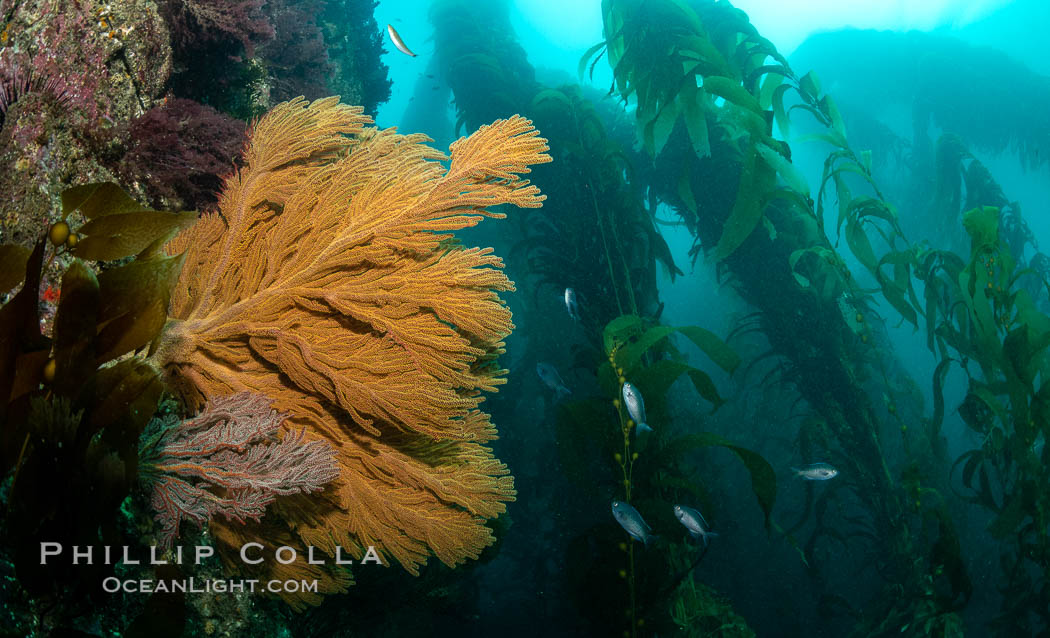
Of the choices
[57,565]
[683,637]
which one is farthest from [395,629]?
[57,565]

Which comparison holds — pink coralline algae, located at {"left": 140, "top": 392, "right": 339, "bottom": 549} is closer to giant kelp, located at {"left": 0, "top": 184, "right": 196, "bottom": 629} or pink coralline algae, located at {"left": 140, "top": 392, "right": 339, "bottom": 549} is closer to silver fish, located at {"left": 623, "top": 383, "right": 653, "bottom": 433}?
giant kelp, located at {"left": 0, "top": 184, "right": 196, "bottom": 629}

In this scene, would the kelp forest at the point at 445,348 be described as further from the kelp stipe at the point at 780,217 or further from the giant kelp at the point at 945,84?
the giant kelp at the point at 945,84

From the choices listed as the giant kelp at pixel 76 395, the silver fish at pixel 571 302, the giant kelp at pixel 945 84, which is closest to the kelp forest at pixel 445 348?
the giant kelp at pixel 76 395

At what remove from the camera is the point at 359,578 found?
14.4 ft

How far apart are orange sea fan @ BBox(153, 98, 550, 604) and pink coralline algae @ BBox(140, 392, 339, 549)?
0.18 meters

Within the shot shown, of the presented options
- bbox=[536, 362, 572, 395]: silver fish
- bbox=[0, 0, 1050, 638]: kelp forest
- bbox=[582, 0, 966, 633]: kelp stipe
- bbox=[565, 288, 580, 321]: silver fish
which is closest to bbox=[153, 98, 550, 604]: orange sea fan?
bbox=[0, 0, 1050, 638]: kelp forest

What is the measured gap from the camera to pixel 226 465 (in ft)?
5.20

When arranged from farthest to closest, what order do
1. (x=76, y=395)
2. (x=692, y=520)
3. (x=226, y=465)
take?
(x=692, y=520) < (x=226, y=465) < (x=76, y=395)

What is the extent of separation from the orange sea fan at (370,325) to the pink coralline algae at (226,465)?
7.1 inches

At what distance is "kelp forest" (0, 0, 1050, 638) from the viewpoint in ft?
4.50

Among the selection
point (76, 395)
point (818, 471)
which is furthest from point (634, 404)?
point (76, 395)

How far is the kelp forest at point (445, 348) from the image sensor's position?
4.50ft

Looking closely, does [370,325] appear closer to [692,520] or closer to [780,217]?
[692,520]

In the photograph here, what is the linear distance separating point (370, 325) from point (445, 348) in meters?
0.35
